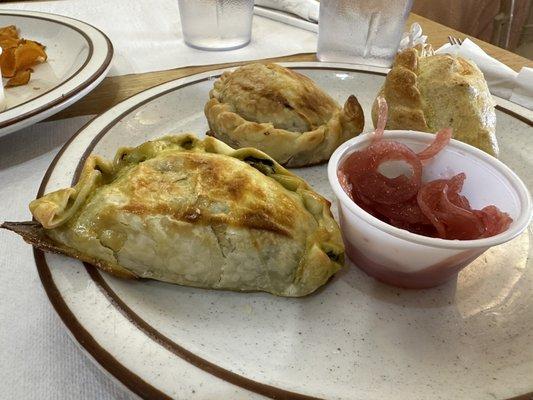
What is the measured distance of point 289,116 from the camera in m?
1.38

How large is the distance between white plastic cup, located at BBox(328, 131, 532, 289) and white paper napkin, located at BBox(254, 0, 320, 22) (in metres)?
1.42

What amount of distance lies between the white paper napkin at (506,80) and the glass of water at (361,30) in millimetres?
227

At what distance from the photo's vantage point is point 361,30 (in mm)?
1979

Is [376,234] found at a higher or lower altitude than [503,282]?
higher

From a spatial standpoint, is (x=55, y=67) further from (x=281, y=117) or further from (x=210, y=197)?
(x=210, y=197)

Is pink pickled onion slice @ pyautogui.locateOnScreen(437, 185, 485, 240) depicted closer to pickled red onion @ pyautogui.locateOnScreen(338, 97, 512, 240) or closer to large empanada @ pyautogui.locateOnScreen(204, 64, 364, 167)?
pickled red onion @ pyautogui.locateOnScreen(338, 97, 512, 240)

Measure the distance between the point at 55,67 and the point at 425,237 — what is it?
5.28ft

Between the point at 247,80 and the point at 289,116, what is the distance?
178 millimetres

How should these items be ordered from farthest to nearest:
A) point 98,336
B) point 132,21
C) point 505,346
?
1. point 132,21
2. point 505,346
3. point 98,336

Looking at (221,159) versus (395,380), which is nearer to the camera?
(395,380)

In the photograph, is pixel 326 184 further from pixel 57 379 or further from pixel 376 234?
pixel 57 379

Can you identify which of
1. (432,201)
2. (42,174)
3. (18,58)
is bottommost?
(42,174)

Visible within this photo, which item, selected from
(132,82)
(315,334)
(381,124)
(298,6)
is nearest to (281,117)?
(381,124)

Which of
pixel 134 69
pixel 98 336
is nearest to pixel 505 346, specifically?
pixel 98 336
